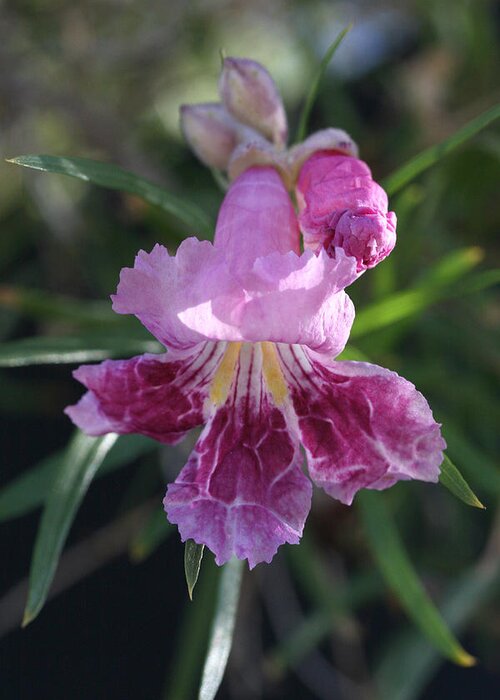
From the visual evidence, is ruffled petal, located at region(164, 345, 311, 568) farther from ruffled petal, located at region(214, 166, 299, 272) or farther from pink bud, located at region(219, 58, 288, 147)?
pink bud, located at region(219, 58, 288, 147)

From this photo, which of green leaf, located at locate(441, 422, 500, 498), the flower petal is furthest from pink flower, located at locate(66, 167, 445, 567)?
green leaf, located at locate(441, 422, 500, 498)

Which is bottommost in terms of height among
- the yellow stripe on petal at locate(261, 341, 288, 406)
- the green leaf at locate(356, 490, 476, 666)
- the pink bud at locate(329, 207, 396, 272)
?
the green leaf at locate(356, 490, 476, 666)

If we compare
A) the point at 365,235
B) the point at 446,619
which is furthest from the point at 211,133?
the point at 446,619

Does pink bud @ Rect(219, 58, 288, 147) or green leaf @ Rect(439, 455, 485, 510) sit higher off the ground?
pink bud @ Rect(219, 58, 288, 147)

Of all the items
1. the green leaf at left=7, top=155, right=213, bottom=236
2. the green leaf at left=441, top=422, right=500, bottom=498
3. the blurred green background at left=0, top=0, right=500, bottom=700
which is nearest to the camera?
the green leaf at left=7, top=155, right=213, bottom=236

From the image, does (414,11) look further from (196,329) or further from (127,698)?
(127,698)

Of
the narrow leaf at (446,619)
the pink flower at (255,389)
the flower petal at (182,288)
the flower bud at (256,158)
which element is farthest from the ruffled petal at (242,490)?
the narrow leaf at (446,619)

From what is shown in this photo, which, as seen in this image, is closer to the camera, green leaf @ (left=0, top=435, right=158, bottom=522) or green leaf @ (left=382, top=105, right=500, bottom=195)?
green leaf @ (left=382, top=105, right=500, bottom=195)
